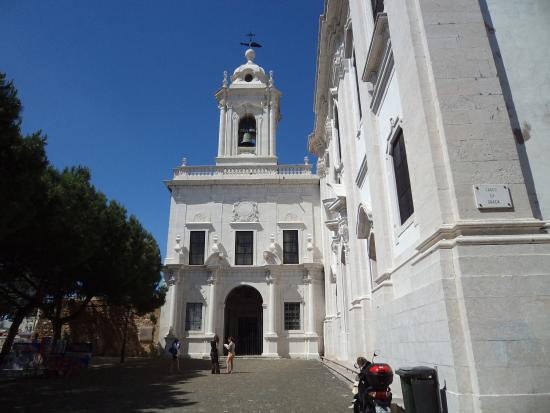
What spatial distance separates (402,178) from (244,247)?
18.4 meters

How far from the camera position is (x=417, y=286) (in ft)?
20.4

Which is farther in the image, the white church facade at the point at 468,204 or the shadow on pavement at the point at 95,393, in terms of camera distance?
the shadow on pavement at the point at 95,393

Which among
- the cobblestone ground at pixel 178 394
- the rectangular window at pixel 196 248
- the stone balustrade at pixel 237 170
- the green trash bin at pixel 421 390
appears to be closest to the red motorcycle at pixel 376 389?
the green trash bin at pixel 421 390

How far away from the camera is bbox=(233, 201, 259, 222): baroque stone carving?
25.8 meters

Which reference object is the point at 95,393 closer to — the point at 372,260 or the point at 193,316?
the point at 372,260

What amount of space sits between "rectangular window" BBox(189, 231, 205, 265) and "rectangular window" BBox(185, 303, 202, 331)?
2677 millimetres

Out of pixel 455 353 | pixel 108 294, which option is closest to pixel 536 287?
pixel 455 353

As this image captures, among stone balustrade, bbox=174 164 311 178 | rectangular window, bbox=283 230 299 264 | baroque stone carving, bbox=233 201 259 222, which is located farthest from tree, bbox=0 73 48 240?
rectangular window, bbox=283 230 299 264

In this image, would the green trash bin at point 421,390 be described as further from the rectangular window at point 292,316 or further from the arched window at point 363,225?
the rectangular window at point 292,316

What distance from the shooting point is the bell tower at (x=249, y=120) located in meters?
28.8

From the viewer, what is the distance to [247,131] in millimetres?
29828

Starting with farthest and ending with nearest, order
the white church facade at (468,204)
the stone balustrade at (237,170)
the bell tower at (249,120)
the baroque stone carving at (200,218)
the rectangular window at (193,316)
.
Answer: the bell tower at (249,120) → the stone balustrade at (237,170) → the baroque stone carving at (200,218) → the rectangular window at (193,316) → the white church facade at (468,204)

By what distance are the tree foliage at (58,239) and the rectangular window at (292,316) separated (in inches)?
300

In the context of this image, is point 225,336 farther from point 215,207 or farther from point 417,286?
point 417,286
